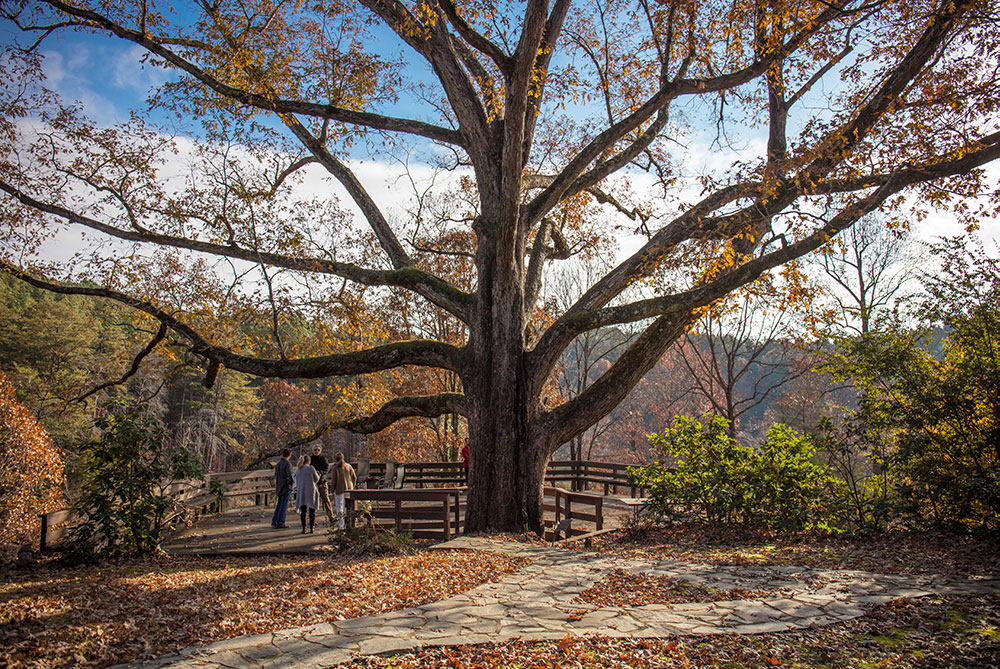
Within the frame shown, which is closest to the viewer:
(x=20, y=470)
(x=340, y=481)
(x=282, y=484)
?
(x=340, y=481)

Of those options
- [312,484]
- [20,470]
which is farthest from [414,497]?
[20,470]

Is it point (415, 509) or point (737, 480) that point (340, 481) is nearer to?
point (415, 509)

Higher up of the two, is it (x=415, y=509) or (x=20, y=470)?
(x=20, y=470)

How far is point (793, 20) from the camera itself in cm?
868

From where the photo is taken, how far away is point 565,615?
4676 millimetres

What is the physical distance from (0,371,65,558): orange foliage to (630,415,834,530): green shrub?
10935mm

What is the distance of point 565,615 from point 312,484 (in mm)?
8207


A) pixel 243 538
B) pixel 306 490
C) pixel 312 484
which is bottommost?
pixel 243 538

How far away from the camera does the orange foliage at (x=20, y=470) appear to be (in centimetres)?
1081

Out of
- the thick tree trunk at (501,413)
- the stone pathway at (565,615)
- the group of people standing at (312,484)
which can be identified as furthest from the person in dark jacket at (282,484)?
the stone pathway at (565,615)

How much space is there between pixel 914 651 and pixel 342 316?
35.9ft

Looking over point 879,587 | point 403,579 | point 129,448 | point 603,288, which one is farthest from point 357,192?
point 879,587

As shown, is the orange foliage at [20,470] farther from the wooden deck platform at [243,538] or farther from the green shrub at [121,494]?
the green shrub at [121,494]

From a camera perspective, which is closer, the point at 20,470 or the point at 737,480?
the point at 737,480
